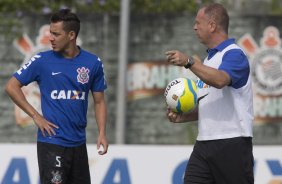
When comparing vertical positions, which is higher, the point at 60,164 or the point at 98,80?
the point at 98,80

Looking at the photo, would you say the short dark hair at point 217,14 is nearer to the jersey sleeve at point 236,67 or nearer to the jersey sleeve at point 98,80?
the jersey sleeve at point 236,67

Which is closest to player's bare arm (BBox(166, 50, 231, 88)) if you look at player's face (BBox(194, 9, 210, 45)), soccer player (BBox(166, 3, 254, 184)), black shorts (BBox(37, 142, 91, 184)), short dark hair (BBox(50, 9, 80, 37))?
soccer player (BBox(166, 3, 254, 184))

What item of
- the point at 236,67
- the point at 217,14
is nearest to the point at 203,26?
the point at 217,14

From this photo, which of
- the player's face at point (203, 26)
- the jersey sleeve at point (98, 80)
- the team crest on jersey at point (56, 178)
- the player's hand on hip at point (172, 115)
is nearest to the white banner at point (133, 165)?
the jersey sleeve at point (98, 80)

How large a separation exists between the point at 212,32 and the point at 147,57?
5523mm

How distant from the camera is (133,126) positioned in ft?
38.3

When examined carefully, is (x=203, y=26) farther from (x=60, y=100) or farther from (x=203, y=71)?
(x=60, y=100)

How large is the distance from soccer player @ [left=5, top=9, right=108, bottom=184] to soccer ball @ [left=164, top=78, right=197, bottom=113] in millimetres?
759

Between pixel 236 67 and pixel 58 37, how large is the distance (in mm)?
1529

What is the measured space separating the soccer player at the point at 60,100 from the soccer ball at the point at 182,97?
2.49ft

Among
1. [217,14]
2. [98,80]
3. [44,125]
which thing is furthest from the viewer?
[98,80]

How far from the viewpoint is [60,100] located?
659 centimetres

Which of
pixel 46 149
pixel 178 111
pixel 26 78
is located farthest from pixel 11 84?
pixel 178 111

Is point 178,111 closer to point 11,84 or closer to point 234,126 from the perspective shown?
point 234,126
